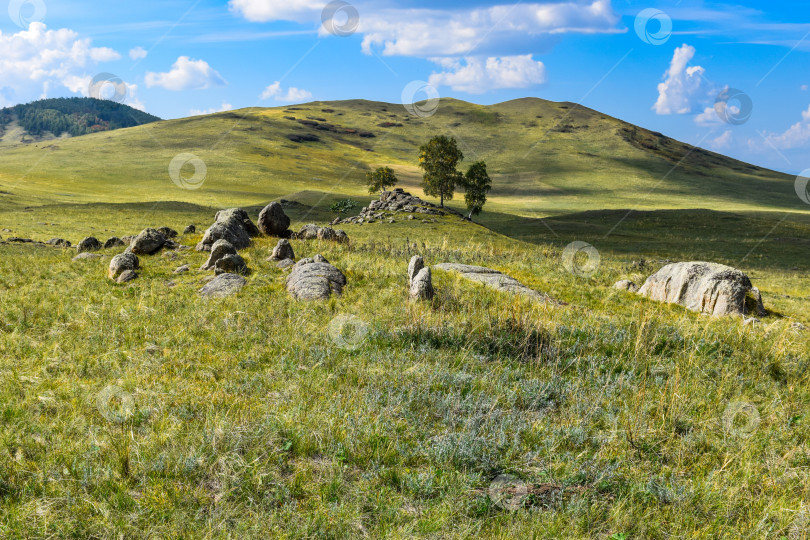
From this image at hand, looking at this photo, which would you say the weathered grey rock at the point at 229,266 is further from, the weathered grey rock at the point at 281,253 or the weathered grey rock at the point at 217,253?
the weathered grey rock at the point at 281,253

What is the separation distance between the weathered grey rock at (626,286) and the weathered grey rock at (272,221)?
1723 centimetres

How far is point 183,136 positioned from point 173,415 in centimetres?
19248

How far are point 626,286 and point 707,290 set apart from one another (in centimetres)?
304

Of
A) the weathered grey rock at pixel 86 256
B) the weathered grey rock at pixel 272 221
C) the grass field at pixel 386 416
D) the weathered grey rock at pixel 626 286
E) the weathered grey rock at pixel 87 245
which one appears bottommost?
the grass field at pixel 386 416

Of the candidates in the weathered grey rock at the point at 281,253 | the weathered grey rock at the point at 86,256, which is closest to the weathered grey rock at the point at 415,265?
the weathered grey rock at the point at 281,253

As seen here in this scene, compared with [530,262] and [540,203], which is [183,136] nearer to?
[540,203]

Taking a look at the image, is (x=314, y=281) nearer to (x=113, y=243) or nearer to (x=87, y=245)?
(x=87, y=245)

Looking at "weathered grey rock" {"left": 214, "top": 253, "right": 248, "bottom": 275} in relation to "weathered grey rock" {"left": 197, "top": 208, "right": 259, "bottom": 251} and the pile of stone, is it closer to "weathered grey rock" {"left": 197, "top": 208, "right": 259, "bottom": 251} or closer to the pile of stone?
"weathered grey rock" {"left": 197, "top": 208, "right": 259, "bottom": 251}

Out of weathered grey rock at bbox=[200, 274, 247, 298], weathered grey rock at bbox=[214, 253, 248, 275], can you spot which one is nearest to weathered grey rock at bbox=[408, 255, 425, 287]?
weathered grey rock at bbox=[200, 274, 247, 298]

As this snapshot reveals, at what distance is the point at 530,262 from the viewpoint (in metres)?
22.7

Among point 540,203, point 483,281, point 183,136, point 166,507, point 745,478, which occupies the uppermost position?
point 183,136

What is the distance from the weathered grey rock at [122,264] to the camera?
1822 cm

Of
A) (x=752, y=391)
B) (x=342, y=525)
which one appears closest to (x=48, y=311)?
(x=342, y=525)

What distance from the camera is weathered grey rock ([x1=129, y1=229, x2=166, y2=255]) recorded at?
22.5 meters
